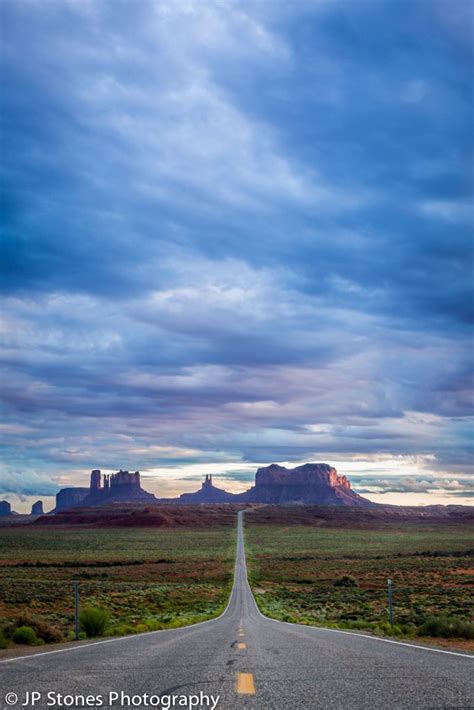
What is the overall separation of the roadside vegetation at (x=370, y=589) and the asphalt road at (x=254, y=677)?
34.3ft

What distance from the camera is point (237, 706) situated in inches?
243

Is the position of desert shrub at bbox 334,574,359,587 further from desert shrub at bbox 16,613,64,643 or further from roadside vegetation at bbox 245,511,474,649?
desert shrub at bbox 16,613,64,643

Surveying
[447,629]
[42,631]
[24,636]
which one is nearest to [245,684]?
[24,636]

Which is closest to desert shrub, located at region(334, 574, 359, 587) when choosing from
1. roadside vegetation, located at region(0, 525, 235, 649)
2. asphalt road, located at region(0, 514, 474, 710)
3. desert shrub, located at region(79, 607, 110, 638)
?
roadside vegetation, located at region(0, 525, 235, 649)

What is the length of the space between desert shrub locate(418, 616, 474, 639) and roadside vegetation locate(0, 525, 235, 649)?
1009 cm

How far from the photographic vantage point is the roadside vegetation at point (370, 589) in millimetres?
24859

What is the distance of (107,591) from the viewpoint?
42.6 m

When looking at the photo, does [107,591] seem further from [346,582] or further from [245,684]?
[245,684]

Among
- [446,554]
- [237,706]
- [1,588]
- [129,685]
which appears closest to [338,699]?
[237,706]

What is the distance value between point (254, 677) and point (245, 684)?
0.66 meters

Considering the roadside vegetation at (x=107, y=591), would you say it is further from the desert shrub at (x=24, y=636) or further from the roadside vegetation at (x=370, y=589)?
the roadside vegetation at (x=370, y=589)

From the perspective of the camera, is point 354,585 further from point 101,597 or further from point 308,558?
point 308,558

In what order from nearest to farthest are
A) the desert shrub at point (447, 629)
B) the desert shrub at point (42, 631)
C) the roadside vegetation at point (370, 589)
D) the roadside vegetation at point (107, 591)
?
the desert shrub at point (42, 631) → the desert shrub at point (447, 629) → the roadside vegetation at point (107, 591) → the roadside vegetation at point (370, 589)

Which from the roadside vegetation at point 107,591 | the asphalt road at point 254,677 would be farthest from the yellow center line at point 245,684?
the roadside vegetation at point 107,591
